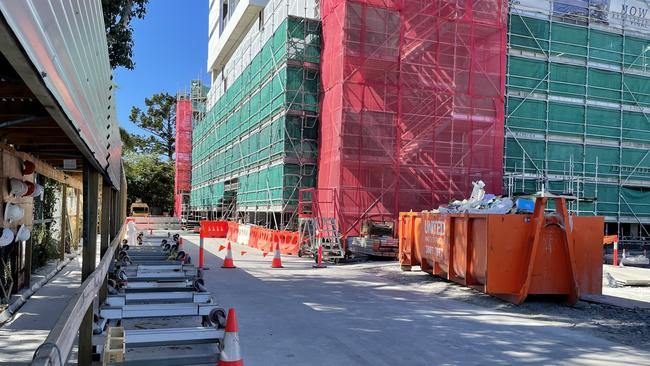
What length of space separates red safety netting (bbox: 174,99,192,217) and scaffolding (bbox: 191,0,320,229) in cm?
1949

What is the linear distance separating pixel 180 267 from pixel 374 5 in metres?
16.1

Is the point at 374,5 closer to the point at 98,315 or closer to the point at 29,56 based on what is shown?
the point at 98,315

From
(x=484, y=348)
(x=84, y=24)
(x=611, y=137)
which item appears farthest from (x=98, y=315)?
(x=611, y=137)

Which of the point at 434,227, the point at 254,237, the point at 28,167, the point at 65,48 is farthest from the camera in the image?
the point at 254,237

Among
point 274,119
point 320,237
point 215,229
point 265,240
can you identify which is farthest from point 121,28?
point 215,229

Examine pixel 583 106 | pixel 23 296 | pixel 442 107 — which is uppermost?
pixel 583 106

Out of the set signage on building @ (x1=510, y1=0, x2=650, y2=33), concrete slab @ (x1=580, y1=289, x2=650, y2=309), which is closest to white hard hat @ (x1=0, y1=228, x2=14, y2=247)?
concrete slab @ (x1=580, y1=289, x2=650, y2=309)

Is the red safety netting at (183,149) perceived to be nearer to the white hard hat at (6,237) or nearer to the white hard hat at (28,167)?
the white hard hat at (28,167)

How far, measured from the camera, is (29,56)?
1.99 metres

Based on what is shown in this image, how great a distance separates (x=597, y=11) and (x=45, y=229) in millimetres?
28735

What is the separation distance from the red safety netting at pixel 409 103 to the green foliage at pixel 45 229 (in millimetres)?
10413

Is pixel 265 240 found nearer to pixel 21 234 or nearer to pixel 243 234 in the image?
pixel 243 234

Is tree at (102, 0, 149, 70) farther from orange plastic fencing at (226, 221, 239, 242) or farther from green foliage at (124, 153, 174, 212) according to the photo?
green foliage at (124, 153, 174, 212)

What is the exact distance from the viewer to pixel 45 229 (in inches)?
536
